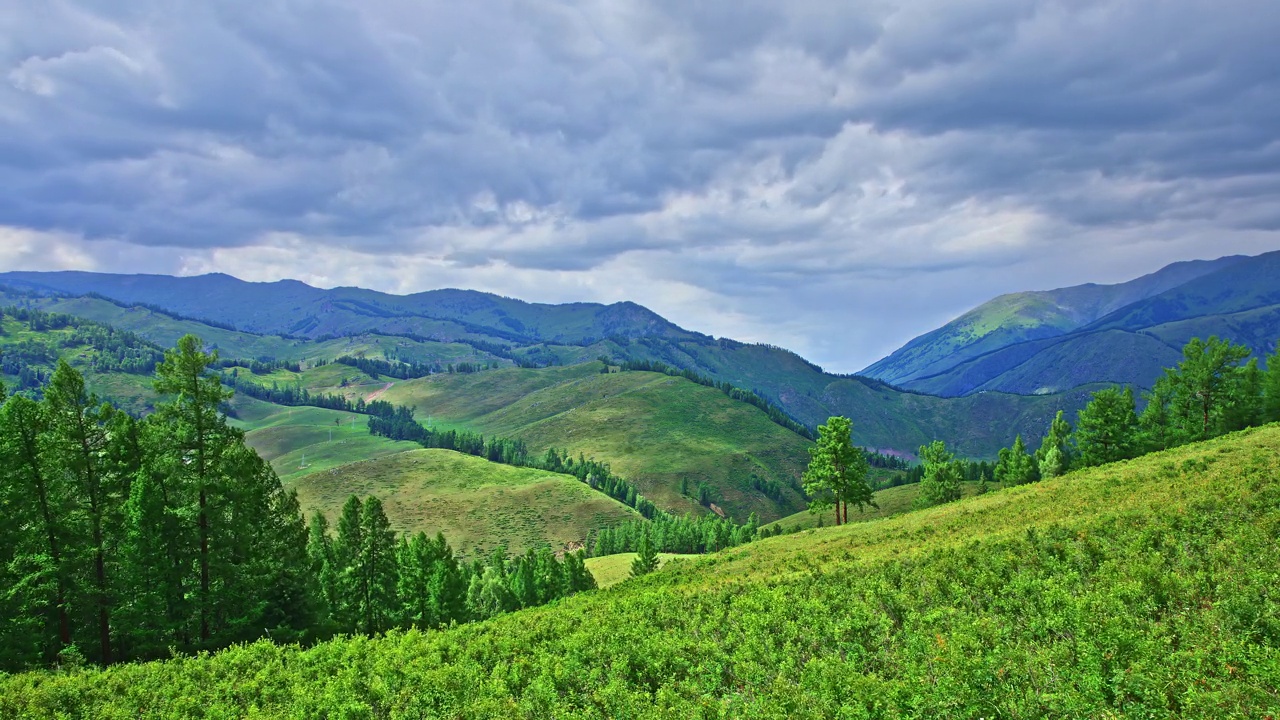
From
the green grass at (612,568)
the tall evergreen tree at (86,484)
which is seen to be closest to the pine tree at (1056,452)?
the green grass at (612,568)

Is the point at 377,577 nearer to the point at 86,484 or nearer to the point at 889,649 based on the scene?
the point at 86,484

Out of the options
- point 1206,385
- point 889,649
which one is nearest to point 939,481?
point 1206,385

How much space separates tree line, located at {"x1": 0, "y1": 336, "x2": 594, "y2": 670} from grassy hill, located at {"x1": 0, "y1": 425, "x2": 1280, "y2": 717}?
37.1ft

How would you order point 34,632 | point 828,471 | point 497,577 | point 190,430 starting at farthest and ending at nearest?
1. point 497,577
2. point 828,471
3. point 190,430
4. point 34,632

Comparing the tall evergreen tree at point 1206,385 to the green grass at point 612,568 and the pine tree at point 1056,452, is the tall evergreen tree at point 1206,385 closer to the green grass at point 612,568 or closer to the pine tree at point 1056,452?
the pine tree at point 1056,452

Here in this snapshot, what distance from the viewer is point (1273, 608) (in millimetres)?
14586

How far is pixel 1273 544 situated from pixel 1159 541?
126 inches

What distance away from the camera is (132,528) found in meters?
33.2

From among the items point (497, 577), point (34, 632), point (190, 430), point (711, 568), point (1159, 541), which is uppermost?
point (190, 430)

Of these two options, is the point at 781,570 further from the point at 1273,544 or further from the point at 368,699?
the point at 368,699

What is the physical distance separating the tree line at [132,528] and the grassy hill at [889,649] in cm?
1130

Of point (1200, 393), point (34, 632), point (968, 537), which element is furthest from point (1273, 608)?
point (1200, 393)

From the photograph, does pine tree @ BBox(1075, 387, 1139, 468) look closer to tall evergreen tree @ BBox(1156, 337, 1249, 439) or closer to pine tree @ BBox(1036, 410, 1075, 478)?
pine tree @ BBox(1036, 410, 1075, 478)

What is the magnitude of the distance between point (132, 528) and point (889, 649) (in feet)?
129
